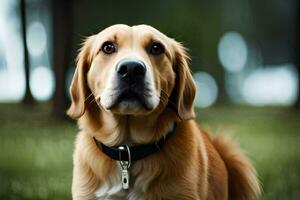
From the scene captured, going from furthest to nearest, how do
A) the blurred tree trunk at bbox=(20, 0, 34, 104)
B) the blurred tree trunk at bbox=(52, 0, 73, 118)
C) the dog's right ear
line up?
the blurred tree trunk at bbox=(52, 0, 73, 118) → the blurred tree trunk at bbox=(20, 0, 34, 104) → the dog's right ear

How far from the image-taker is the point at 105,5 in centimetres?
666

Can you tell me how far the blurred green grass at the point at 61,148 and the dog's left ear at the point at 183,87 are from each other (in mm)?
783

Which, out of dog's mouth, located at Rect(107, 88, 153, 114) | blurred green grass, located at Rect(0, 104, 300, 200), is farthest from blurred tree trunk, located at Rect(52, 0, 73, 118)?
dog's mouth, located at Rect(107, 88, 153, 114)

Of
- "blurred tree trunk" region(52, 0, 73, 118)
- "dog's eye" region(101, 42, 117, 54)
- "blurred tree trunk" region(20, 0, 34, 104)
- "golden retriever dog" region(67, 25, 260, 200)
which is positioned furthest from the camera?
"blurred tree trunk" region(52, 0, 73, 118)

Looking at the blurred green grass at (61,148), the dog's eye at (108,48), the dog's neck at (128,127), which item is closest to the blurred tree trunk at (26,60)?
the blurred green grass at (61,148)

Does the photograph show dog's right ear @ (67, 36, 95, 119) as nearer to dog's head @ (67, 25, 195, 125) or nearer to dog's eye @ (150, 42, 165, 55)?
dog's head @ (67, 25, 195, 125)

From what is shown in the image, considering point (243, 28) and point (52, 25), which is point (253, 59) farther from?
point (52, 25)

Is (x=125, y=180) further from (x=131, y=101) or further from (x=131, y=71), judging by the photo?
(x=131, y=71)

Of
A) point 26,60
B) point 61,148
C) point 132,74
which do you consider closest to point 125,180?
point 132,74

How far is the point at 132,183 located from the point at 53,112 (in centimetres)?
487

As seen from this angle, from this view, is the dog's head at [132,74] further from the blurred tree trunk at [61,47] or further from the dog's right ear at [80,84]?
the blurred tree trunk at [61,47]

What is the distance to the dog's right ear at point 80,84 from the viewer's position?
8.93ft

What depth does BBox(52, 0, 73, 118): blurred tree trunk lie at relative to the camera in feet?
23.0

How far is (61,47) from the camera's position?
7.15m
